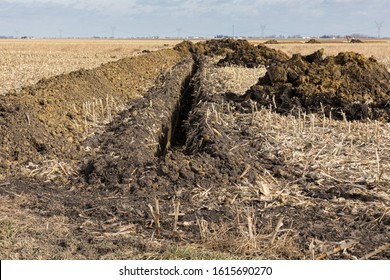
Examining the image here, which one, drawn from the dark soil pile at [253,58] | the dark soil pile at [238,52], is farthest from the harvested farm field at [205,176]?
the dark soil pile at [238,52]

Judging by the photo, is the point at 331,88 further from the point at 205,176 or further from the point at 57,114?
the point at 205,176

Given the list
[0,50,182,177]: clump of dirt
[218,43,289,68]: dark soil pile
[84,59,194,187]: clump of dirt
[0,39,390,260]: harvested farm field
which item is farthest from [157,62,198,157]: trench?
[218,43,289,68]: dark soil pile

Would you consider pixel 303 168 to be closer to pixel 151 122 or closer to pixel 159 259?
pixel 159 259

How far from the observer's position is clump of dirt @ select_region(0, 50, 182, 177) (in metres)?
9.60

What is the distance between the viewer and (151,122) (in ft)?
40.0

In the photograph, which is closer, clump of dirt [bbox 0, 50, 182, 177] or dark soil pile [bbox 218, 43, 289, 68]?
clump of dirt [bbox 0, 50, 182, 177]

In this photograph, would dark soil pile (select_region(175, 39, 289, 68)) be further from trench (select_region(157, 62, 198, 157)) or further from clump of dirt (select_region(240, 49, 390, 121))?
clump of dirt (select_region(240, 49, 390, 121))

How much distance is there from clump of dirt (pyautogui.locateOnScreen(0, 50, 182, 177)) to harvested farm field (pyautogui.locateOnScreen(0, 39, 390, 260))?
36 mm

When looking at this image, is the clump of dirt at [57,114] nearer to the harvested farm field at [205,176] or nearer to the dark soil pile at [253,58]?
the harvested farm field at [205,176]

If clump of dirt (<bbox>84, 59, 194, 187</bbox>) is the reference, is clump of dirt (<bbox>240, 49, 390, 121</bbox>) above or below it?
above

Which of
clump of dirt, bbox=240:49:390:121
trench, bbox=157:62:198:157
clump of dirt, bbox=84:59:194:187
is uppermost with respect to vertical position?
clump of dirt, bbox=240:49:390:121

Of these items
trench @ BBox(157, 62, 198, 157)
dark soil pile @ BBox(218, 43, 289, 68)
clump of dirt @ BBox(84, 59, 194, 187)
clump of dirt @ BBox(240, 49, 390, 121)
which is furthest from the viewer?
dark soil pile @ BBox(218, 43, 289, 68)

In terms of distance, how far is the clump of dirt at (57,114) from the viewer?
31.5ft

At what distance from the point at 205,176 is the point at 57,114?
5.46 m
